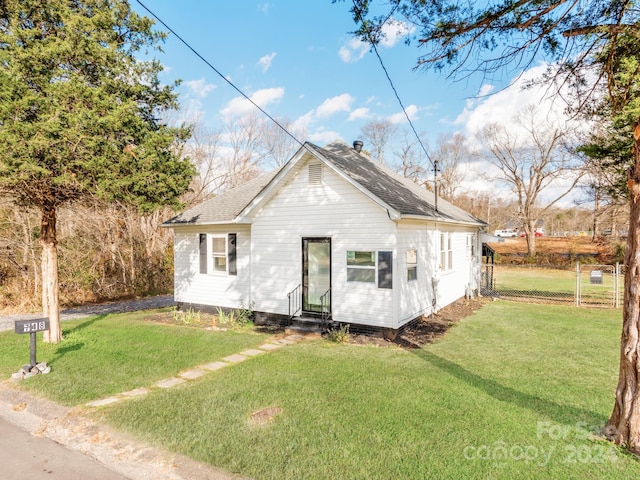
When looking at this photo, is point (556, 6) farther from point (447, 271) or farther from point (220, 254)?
point (220, 254)

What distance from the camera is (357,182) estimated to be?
8750 mm

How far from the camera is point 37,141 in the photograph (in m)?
6.39

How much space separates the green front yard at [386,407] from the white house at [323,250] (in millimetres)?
1541

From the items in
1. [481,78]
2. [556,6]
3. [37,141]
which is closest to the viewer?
[556,6]

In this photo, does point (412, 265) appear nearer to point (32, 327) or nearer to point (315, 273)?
point (315, 273)

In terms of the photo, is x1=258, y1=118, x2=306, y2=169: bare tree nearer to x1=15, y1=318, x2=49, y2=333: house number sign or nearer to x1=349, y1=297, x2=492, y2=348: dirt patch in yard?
x1=349, y1=297, x2=492, y2=348: dirt patch in yard

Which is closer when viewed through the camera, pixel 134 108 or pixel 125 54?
pixel 134 108

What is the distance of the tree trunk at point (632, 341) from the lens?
3.86m

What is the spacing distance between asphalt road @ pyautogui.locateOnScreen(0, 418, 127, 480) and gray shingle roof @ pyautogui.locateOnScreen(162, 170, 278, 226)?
7115mm

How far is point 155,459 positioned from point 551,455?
167 inches

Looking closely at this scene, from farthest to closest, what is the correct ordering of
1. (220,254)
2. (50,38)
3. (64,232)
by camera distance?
(64,232), (220,254), (50,38)

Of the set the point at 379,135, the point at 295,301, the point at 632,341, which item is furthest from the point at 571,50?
the point at 379,135

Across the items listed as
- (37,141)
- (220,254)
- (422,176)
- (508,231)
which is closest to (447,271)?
(220,254)

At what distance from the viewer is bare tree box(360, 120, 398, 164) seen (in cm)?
3647
